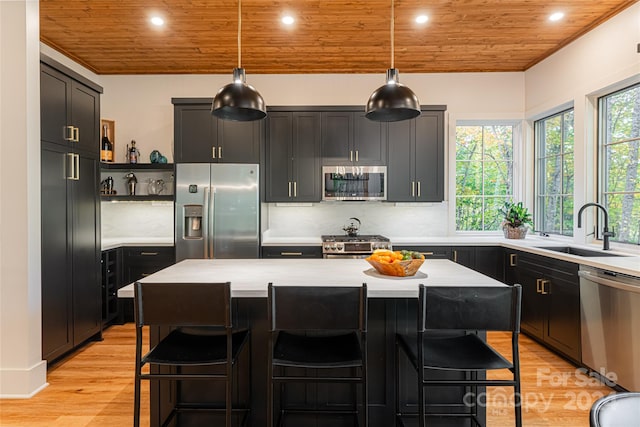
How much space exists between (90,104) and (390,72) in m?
2.91

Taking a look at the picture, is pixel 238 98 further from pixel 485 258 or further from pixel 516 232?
pixel 516 232

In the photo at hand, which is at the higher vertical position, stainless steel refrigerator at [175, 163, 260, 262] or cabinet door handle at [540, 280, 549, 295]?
stainless steel refrigerator at [175, 163, 260, 262]

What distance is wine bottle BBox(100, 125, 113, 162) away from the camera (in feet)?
14.7

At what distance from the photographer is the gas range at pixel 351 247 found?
160 inches

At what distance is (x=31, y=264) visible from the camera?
2.59 metres

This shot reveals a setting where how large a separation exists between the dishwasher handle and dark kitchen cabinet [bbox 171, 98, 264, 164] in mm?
3221

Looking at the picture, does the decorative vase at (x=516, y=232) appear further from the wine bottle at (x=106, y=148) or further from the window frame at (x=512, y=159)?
the wine bottle at (x=106, y=148)

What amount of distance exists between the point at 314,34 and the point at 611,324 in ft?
11.4

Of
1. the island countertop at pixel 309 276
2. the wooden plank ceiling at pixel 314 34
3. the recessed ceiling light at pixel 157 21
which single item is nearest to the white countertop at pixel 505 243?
the island countertop at pixel 309 276

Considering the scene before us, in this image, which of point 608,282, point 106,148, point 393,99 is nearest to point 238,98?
point 393,99

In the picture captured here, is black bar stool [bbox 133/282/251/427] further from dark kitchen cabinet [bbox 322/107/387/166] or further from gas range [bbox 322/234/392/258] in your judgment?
dark kitchen cabinet [bbox 322/107/387/166]

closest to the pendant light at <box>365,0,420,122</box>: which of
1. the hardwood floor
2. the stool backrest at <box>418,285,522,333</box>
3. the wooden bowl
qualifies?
the wooden bowl

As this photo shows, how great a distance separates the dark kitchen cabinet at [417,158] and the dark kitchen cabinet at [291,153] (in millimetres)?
915

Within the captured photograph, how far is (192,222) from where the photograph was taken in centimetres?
409
